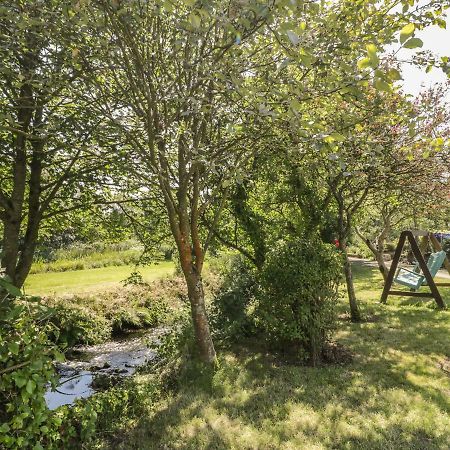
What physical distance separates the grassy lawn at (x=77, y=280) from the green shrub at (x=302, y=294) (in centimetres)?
794

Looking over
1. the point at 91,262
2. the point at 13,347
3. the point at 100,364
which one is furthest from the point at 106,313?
the point at 13,347

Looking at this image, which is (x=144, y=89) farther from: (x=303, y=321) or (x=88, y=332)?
(x=88, y=332)

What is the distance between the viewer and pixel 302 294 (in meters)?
6.65

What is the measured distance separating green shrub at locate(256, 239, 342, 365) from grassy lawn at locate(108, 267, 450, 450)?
0.58 meters

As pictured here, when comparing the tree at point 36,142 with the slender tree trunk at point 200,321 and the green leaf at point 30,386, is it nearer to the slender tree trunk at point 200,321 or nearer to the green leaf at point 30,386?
the slender tree trunk at point 200,321

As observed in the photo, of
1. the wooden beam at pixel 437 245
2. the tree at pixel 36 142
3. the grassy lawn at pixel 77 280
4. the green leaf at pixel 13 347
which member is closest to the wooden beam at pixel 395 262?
the wooden beam at pixel 437 245

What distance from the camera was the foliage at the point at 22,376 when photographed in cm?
287

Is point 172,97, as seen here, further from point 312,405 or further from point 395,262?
point 395,262

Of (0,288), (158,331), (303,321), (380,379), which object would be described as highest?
(0,288)

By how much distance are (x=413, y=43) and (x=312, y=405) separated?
15.7 feet

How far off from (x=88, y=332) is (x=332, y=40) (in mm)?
11113

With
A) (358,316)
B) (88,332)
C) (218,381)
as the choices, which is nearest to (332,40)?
(218,381)

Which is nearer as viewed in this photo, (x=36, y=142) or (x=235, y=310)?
(x=36, y=142)

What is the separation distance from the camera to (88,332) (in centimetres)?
1212
